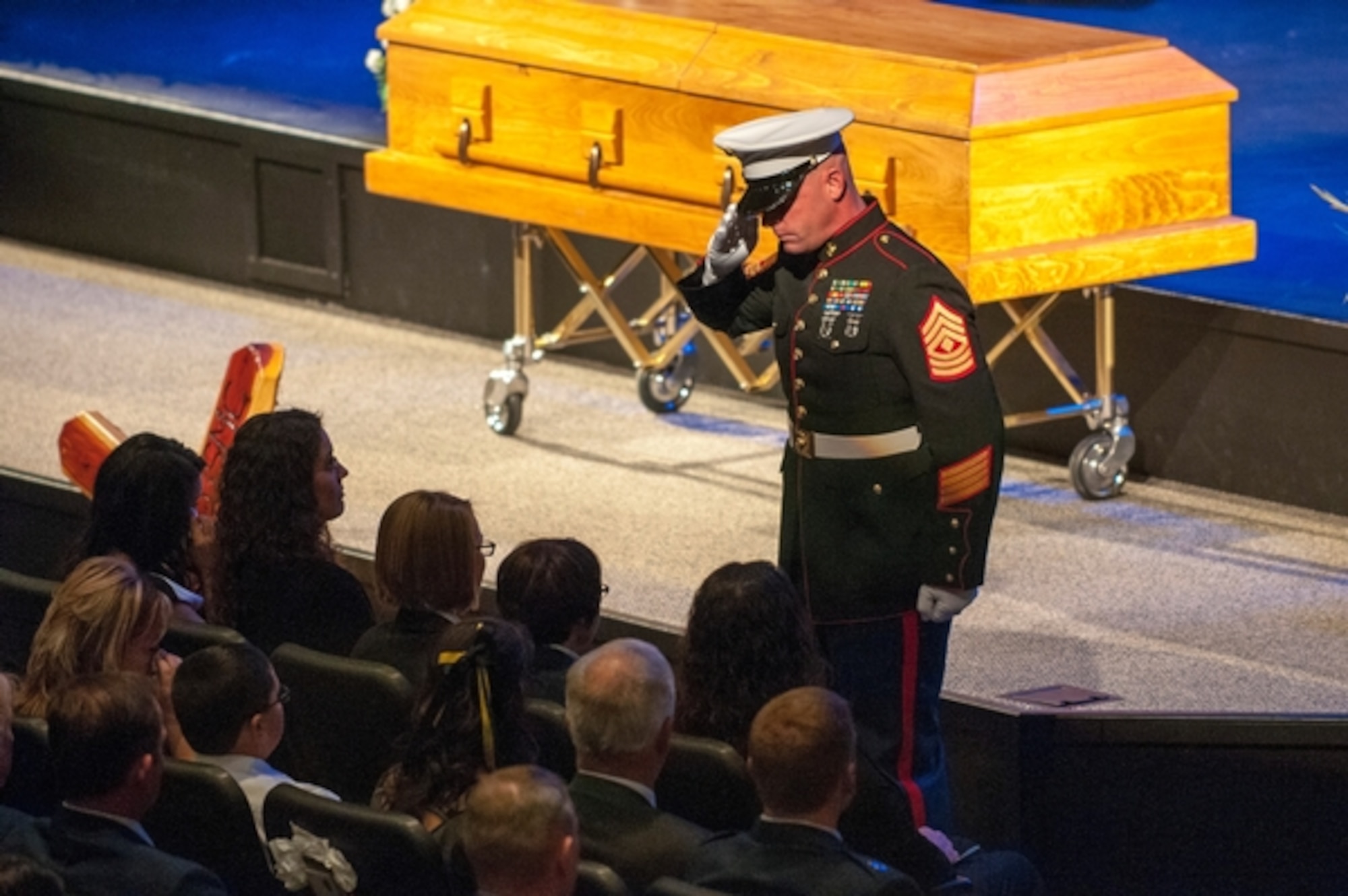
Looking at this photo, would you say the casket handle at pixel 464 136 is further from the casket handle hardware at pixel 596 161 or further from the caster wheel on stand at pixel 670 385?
the caster wheel on stand at pixel 670 385

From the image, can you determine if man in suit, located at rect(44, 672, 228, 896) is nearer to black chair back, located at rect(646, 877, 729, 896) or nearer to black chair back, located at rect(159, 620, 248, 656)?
black chair back, located at rect(646, 877, 729, 896)

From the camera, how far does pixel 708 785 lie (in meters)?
3.47

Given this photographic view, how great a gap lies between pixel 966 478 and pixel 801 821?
994mm

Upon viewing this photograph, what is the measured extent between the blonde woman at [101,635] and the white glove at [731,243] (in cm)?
109

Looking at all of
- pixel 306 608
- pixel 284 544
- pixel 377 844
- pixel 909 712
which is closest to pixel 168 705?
pixel 306 608

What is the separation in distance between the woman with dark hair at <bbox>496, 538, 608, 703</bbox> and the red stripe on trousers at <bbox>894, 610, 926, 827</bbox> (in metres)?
0.51

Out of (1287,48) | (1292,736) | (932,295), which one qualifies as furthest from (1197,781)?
(1287,48)

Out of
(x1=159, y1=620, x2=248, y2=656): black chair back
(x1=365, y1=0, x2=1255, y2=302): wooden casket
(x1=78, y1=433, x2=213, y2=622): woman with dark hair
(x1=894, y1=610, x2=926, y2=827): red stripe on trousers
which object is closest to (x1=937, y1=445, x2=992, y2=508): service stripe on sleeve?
(x1=894, y1=610, x2=926, y2=827): red stripe on trousers

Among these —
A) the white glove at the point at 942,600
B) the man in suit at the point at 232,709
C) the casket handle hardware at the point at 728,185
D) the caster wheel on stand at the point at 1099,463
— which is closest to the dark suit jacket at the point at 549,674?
the man in suit at the point at 232,709

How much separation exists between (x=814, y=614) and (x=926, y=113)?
1.93m

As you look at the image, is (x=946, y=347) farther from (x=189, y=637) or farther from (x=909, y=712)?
(x=189, y=637)

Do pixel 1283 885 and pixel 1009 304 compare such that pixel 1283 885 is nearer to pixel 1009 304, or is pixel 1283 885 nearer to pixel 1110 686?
pixel 1110 686

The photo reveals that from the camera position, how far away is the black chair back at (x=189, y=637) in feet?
13.2

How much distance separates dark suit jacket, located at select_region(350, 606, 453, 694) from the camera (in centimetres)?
390
